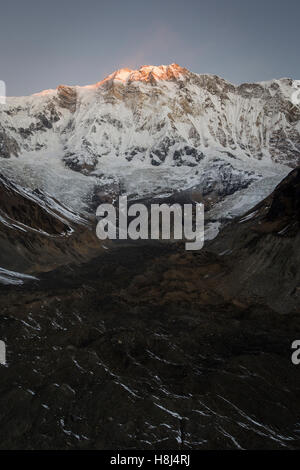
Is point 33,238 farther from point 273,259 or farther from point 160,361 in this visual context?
point 160,361

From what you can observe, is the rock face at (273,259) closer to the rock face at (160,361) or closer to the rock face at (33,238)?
the rock face at (160,361)

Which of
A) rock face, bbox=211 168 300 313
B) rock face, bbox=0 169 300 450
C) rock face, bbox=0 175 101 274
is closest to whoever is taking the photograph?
rock face, bbox=0 169 300 450

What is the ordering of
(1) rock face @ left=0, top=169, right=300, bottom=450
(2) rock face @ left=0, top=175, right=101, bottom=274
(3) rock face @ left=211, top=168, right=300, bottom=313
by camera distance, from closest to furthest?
(1) rock face @ left=0, top=169, right=300, bottom=450
(3) rock face @ left=211, top=168, right=300, bottom=313
(2) rock face @ left=0, top=175, right=101, bottom=274

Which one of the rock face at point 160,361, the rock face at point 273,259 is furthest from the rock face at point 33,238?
the rock face at point 273,259

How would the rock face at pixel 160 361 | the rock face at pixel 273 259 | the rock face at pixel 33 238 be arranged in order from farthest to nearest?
the rock face at pixel 33 238 → the rock face at pixel 273 259 → the rock face at pixel 160 361

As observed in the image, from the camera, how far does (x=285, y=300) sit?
37.7m

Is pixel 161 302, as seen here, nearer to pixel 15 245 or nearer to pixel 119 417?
pixel 119 417

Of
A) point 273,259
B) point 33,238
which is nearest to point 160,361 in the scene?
point 273,259

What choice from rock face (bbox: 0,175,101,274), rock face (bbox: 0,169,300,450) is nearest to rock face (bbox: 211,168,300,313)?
rock face (bbox: 0,169,300,450)

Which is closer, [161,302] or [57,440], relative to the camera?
[57,440]

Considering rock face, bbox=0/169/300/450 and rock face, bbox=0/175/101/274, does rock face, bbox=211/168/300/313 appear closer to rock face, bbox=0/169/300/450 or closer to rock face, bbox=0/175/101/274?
rock face, bbox=0/169/300/450

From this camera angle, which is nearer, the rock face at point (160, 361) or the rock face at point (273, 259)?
the rock face at point (160, 361)

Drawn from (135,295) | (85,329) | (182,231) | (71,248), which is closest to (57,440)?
(85,329)

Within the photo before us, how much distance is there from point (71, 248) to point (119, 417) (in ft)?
206
